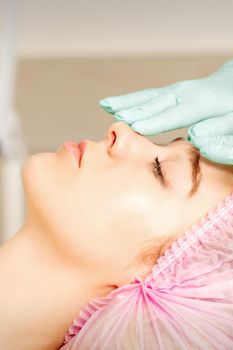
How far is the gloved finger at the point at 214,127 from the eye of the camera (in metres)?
1.33

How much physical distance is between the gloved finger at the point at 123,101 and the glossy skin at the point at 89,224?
4.6 inches

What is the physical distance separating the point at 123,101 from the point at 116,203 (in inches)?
11.9

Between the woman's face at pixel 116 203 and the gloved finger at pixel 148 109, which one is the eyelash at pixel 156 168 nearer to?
the woman's face at pixel 116 203

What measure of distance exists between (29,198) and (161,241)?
279mm

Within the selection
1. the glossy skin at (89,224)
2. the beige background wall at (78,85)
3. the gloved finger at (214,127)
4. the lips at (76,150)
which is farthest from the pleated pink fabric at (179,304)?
the beige background wall at (78,85)

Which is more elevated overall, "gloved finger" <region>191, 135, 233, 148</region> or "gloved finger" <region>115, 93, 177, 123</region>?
"gloved finger" <region>115, 93, 177, 123</region>

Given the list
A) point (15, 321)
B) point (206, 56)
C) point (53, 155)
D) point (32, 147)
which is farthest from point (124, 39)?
point (15, 321)

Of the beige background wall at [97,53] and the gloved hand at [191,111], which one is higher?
the beige background wall at [97,53]

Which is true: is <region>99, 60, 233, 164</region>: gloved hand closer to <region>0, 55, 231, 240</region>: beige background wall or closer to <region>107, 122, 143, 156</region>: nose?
<region>107, 122, 143, 156</region>: nose

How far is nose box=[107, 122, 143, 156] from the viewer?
1288 mm

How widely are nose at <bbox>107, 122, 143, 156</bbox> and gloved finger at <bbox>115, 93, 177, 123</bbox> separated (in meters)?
0.03

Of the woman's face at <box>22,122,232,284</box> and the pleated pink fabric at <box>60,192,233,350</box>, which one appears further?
the woman's face at <box>22,122,232,284</box>

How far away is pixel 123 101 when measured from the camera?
1.45 meters

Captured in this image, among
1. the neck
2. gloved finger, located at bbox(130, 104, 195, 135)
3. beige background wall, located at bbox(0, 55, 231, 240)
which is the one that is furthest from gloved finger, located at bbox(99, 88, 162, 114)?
beige background wall, located at bbox(0, 55, 231, 240)
